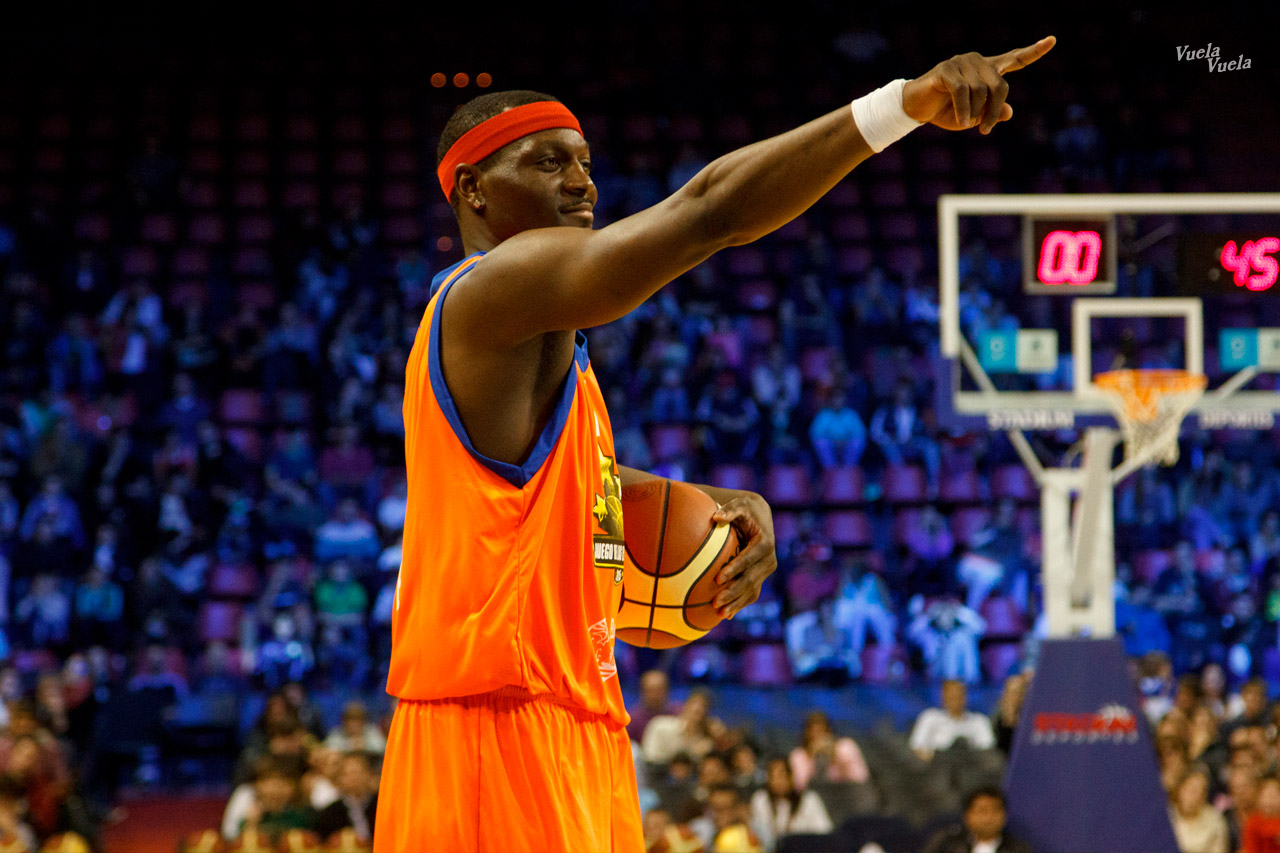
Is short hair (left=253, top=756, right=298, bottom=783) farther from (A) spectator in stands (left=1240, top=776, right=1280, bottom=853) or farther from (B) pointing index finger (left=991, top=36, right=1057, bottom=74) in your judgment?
(B) pointing index finger (left=991, top=36, right=1057, bottom=74)

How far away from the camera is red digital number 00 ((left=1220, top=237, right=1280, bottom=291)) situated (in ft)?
23.4

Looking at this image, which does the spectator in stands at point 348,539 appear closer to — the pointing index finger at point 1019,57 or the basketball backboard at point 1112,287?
the basketball backboard at point 1112,287

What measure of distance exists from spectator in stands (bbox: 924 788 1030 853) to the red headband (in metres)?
5.15

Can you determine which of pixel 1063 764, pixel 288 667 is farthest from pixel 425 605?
pixel 288 667

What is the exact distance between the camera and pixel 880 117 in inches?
67.6

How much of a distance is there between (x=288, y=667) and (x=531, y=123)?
8105mm

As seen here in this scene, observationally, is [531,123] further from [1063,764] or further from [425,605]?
[1063,764]

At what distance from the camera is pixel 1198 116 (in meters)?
9.21

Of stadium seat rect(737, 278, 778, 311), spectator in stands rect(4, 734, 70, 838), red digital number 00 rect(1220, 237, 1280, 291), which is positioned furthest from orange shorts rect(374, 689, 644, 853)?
stadium seat rect(737, 278, 778, 311)

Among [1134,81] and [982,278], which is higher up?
[1134,81]

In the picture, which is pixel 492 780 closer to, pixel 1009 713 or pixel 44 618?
pixel 1009 713

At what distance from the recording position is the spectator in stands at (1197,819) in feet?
24.0

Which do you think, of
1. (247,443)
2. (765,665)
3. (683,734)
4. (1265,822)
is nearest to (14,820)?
(683,734)

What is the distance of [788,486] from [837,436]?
0.61 m
